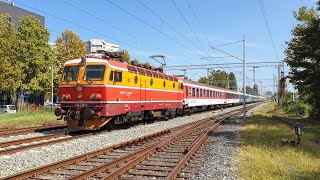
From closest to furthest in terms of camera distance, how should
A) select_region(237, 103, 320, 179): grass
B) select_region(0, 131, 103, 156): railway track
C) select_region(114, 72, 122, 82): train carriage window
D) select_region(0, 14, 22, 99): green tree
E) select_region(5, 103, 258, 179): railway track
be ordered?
select_region(5, 103, 258, 179): railway track < select_region(237, 103, 320, 179): grass < select_region(0, 131, 103, 156): railway track < select_region(114, 72, 122, 82): train carriage window < select_region(0, 14, 22, 99): green tree


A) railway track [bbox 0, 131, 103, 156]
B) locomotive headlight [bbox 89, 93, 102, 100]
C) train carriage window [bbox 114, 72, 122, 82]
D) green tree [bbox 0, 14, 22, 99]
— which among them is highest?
green tree [bbox 0, 14, 22, 99]

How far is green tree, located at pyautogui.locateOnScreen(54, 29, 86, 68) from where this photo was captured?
144 feet

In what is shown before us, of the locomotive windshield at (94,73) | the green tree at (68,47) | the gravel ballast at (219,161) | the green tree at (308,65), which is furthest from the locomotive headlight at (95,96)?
the green tree at (68,47)

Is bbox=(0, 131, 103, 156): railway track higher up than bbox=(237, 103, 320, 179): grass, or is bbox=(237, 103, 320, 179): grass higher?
bbox=(0, 131, 103, 156): railway track

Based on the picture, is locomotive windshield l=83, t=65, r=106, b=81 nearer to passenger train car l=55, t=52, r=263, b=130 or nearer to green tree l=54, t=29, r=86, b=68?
passenger train car l=55, t=52, r=263, b=130

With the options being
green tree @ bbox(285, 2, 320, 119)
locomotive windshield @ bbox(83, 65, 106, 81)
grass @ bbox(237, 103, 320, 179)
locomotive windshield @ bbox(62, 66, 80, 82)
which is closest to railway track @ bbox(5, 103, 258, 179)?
grass @ bbox(237, 103, 320, 179)

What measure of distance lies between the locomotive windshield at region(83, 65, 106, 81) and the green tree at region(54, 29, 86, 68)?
27.5 m

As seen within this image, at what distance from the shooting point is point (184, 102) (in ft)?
103

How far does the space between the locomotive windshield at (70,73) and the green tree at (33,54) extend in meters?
20.6

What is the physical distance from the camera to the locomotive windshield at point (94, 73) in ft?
54.1

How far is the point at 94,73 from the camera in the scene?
16609 millimetres

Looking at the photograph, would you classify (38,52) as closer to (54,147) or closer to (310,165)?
(54,147)

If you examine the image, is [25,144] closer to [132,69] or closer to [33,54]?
[132,69]

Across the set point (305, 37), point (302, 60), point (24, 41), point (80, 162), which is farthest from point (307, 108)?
point (80, 162)
